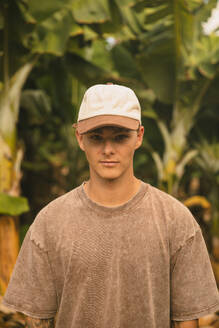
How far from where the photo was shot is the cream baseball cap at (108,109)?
174 cm

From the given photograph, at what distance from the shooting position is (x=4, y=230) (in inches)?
168

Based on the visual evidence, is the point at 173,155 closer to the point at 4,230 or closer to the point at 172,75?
the point at 172,75

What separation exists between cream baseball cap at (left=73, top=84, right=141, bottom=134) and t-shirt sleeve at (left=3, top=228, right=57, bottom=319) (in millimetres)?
535

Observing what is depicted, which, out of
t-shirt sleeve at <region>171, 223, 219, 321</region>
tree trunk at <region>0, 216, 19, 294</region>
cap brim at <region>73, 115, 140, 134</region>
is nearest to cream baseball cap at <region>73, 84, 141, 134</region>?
cap brim at <region>73, 115, 140, 134</region>

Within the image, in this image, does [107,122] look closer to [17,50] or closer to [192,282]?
[192,282]

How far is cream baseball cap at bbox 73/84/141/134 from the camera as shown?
1.74 metres

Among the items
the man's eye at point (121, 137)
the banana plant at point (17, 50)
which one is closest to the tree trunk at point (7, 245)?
the banana plant at point (17, 50)

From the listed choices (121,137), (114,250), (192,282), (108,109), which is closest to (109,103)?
(108,109)

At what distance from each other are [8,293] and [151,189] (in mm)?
751

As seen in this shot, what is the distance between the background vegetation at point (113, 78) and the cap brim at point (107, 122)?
2440 mm

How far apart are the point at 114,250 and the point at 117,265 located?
58 millimetres

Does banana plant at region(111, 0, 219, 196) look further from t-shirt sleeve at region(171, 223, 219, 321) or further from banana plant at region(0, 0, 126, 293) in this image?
t-shirt sleeve at region(171, 223, 219, 321)

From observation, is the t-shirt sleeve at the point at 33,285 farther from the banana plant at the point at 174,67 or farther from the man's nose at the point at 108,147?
the banana plant at the point at 174,67

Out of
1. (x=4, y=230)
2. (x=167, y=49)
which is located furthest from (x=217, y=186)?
(x=4, y=230)
